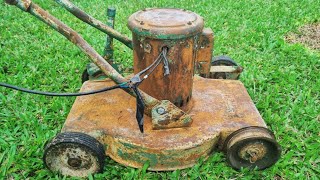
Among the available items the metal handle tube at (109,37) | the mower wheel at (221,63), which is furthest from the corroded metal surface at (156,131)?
Result: the mower wheel at (221,63)

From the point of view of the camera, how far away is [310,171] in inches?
105

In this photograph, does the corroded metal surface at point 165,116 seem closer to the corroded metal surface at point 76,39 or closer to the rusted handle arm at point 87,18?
the corroded metal surface at point 76,39

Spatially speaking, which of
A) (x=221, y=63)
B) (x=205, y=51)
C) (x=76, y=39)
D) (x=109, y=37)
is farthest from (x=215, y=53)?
(x=76, y=39)

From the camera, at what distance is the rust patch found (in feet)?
15.8

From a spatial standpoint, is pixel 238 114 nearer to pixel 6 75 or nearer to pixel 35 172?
pixel 35 172

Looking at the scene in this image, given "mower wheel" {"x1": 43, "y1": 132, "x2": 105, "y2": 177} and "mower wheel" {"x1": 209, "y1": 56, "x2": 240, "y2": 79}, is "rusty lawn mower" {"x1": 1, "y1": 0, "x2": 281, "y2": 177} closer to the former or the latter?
"mower wheel" {"x1": 43, "y1": 132, "x2": 105, "y2": 177}

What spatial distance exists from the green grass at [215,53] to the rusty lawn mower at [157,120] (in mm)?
149

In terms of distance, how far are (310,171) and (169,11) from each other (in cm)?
152

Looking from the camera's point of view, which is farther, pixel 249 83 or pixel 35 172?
pixel 249 83

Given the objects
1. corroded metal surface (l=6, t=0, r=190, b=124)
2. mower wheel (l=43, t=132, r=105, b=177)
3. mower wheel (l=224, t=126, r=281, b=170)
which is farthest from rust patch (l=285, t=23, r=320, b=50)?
mower wheel (l=43, t=132, r=105, b=177)

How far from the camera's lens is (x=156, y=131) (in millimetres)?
2525

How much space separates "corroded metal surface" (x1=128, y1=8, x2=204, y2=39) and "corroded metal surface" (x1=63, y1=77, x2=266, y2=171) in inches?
25.4

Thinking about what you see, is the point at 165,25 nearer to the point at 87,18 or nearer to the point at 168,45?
the point at 168,45

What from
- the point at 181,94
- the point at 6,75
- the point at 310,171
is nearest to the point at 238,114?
the point at 181,94
